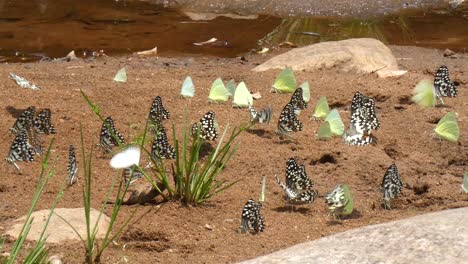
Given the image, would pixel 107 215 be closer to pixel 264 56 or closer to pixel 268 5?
pixel 264 56

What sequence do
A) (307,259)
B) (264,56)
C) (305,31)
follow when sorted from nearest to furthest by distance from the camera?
(307,259) → (264,56) → (305,31)

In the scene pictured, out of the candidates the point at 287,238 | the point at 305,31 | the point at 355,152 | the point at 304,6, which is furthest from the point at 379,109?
the point at 304,6

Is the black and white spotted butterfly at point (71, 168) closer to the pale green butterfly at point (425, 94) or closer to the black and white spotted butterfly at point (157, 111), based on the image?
the black and white spotted butterfly at point (157, 111)

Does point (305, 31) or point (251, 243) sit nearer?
point (251, 243)

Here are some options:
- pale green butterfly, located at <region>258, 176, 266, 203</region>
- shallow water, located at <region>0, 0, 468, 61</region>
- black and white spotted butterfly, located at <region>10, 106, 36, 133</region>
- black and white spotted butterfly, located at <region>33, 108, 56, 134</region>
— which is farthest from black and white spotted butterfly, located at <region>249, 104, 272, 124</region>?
shallow water, located at <region>0, 0, 468, 61</region>

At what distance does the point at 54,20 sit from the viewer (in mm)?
11711

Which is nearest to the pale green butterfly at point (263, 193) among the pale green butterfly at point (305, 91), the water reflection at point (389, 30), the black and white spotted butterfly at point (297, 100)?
the black and white spotted butterfly at point (297, 100)

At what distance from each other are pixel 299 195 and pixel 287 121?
1.04 metres

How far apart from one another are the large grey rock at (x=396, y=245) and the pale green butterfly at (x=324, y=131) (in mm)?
1998

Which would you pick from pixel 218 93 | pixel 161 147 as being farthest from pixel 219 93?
pixel 161 147

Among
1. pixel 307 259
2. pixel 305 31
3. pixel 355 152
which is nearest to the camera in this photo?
pixel 307 259

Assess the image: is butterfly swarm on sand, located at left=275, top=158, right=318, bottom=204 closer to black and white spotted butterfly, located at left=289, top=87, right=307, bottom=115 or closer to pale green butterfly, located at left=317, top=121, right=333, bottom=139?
pale green butterfly, located at left=317, top=121, right=333, bottom=139

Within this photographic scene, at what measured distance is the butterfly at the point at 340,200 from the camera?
16.5ft

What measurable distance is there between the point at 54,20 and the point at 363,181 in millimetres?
6917
